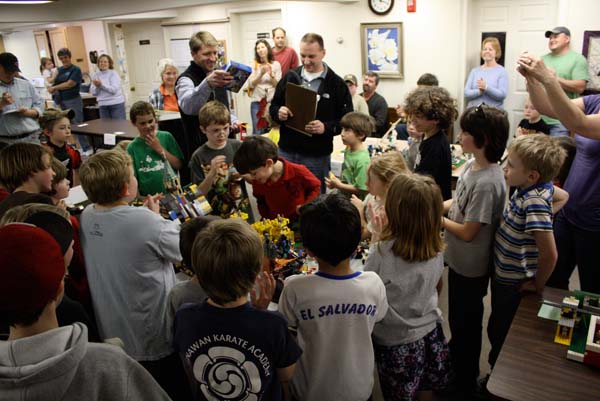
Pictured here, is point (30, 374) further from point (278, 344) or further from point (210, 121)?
point (210, 121)

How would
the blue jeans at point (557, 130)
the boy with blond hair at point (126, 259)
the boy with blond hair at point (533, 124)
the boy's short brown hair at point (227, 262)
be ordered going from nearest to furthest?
the boy's short brown hair at point (227, 262) → the boy with blond hair at point (126, 259) → the boy with blond hair at point (533, 124) → the blue jeans at point (557, 130)

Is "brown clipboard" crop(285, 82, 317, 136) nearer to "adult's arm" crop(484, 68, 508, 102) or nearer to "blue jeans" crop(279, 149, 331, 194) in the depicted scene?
"blue jeans" crop(279, 149, 331, 194)

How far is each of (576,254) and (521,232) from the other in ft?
1.75

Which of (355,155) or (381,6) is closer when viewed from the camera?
(355,155)

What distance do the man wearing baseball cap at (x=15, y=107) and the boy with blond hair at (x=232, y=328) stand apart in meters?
3.96

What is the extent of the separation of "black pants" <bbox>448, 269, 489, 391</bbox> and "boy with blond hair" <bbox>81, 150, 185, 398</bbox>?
1310 mm

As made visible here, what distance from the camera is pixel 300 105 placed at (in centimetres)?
309

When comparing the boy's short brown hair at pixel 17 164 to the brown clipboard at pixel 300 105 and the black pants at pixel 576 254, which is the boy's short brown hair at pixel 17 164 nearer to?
the brown clipboard at pixel 300 105

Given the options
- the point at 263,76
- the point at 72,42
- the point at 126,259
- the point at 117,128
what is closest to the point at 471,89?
the point at 263,76

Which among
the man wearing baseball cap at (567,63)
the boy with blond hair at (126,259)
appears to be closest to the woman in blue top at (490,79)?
the man wearing baseball cap at (567,63)

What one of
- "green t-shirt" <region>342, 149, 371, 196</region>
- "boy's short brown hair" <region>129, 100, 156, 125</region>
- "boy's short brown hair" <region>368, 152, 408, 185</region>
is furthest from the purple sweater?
"boy's short brown hair" <region>129, 100, 156, 125</region>

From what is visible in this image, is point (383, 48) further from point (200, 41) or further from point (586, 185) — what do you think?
point (586, 185)

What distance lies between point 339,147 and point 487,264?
101 inches

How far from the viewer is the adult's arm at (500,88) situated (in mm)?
5508
